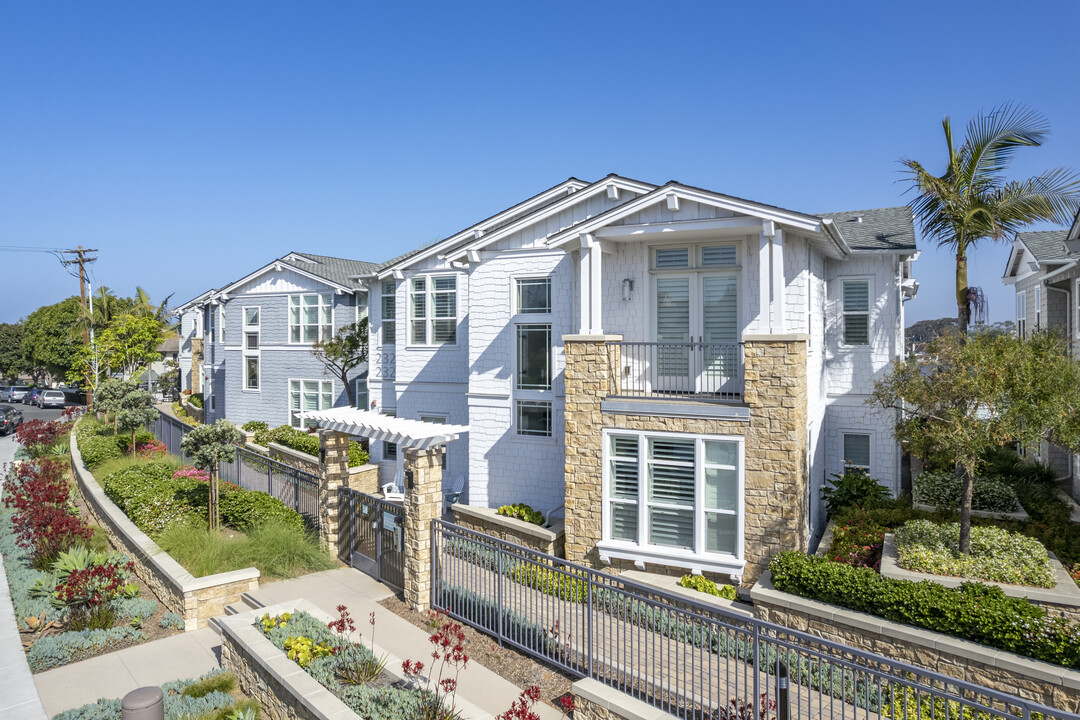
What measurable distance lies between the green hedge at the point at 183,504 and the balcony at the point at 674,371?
7106 millimetres

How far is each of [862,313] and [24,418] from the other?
4786cm

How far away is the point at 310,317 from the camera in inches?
1051

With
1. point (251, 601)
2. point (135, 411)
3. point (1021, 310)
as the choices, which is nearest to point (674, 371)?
point (251, 601)

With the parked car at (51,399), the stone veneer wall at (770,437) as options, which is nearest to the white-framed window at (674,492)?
the stone veneer wall at (770,437)

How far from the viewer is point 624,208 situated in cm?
1260

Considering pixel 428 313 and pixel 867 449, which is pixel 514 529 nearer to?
pixel 428 313

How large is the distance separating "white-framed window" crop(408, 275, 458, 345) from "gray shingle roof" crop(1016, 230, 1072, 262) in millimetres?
14793

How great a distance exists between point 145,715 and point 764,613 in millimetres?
7973

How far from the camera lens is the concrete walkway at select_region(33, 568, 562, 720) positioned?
7.82 metres

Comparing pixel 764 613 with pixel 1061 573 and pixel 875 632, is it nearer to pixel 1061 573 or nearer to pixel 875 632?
pixel 875 632

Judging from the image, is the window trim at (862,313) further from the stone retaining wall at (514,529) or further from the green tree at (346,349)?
the green tree at (346,349)

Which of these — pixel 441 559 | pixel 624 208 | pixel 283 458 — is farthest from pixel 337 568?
pixel 283 458

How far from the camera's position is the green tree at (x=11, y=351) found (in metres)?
74.8

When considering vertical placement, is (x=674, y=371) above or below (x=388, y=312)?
below
